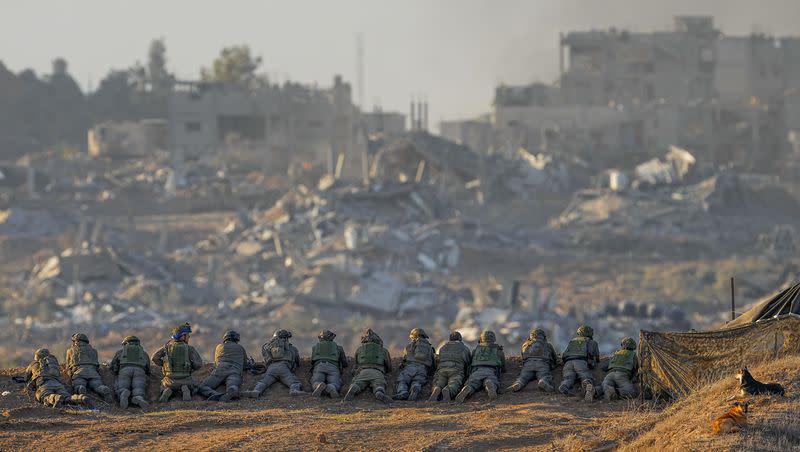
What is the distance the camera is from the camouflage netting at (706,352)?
53.5 feet

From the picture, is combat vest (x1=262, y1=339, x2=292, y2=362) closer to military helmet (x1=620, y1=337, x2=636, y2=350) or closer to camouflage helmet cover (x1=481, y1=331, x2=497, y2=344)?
camouflage helmet cover (x1=481, y1=331, x2=497, y2=344)

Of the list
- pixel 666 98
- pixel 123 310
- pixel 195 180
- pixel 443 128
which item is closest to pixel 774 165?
pixel 666 98

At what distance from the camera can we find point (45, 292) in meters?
39.1

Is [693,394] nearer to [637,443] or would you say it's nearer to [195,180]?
[637,443]

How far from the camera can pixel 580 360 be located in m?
18.1

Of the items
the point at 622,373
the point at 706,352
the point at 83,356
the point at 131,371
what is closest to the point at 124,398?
the point at 131,371

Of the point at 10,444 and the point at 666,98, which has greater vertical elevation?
the point at 666,98

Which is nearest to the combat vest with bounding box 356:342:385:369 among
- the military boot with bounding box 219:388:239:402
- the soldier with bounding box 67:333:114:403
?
the military boot with bounding box 219:388:239:402

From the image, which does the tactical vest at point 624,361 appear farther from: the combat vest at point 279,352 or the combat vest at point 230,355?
the combat vest at point 230,355

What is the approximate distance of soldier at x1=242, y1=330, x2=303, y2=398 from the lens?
59.9 ft

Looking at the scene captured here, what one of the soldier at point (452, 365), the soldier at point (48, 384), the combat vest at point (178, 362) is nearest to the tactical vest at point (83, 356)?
the soldier at point (48, 384)

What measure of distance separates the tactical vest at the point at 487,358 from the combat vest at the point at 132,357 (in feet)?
13.1

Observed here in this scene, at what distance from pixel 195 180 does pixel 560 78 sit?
2084 centimetres

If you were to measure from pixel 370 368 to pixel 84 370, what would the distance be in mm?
3407
